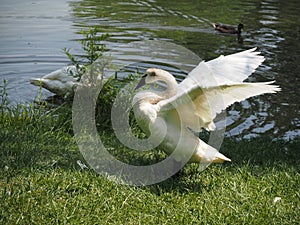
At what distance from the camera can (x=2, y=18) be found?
15.2 meters

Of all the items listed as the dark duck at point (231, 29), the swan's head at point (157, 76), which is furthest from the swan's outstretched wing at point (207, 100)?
the dark duck at point (231, 29)

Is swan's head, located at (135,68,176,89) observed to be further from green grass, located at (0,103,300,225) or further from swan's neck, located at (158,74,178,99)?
green grass, located at (0,103,300,225)

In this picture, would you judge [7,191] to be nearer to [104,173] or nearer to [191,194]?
[104,173]

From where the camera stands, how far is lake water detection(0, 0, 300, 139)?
8461 mm

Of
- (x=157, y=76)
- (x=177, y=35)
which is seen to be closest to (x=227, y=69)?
(x=157, y=76)

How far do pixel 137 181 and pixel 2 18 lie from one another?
1127cm

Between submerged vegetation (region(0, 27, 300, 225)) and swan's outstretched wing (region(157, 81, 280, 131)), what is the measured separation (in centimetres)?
67

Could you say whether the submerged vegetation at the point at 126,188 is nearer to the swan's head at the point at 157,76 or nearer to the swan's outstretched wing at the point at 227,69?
the swan's head at the point at 157,76

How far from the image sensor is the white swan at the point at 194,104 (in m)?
4.79

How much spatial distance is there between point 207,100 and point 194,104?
14cm

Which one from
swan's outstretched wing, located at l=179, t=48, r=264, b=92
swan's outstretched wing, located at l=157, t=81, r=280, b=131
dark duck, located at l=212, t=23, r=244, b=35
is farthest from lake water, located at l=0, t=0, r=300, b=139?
swan's outstretched wing, located at l=157, t=81, r=280, b=131

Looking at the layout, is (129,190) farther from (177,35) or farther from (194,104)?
(177,35)

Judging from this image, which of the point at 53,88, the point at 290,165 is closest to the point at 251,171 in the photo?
the point at 290,165

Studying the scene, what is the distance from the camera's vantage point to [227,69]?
524cm
